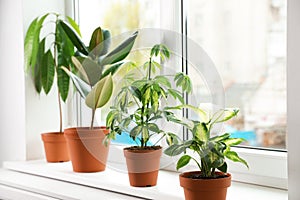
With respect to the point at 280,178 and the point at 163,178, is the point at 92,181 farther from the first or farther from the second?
the point at 280,178

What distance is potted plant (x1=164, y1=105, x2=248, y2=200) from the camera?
56.2 inches

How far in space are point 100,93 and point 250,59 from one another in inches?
19.8

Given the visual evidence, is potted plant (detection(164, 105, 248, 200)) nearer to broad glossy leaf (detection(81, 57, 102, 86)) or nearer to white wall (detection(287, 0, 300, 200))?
white wall (detection(287, 0, 300, 200))

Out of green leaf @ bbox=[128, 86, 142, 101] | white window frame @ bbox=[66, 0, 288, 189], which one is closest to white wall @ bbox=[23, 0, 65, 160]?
green leaf @ bbox=[128, 86, 142, 101]

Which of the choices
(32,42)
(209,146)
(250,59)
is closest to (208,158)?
(209,146)

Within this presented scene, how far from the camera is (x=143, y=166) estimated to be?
1.67 m

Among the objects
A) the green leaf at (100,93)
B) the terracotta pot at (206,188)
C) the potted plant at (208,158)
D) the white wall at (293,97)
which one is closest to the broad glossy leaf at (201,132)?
the potted plant at (208,158)

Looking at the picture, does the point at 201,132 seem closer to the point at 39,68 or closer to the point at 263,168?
the point at 263,168

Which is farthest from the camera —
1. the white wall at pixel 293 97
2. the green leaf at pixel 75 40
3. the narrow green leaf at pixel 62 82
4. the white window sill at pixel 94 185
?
the narrow green leaf at pixel 62 82

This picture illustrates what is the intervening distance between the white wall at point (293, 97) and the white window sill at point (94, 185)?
17cm

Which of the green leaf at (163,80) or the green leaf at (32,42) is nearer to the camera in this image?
the green leaf at (163,80)

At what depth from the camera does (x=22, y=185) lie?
1.93 meters

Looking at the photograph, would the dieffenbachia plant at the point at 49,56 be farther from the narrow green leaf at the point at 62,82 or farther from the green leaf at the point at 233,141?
the green leaf at the point at 233,141

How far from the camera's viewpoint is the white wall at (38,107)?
217 centimetres
